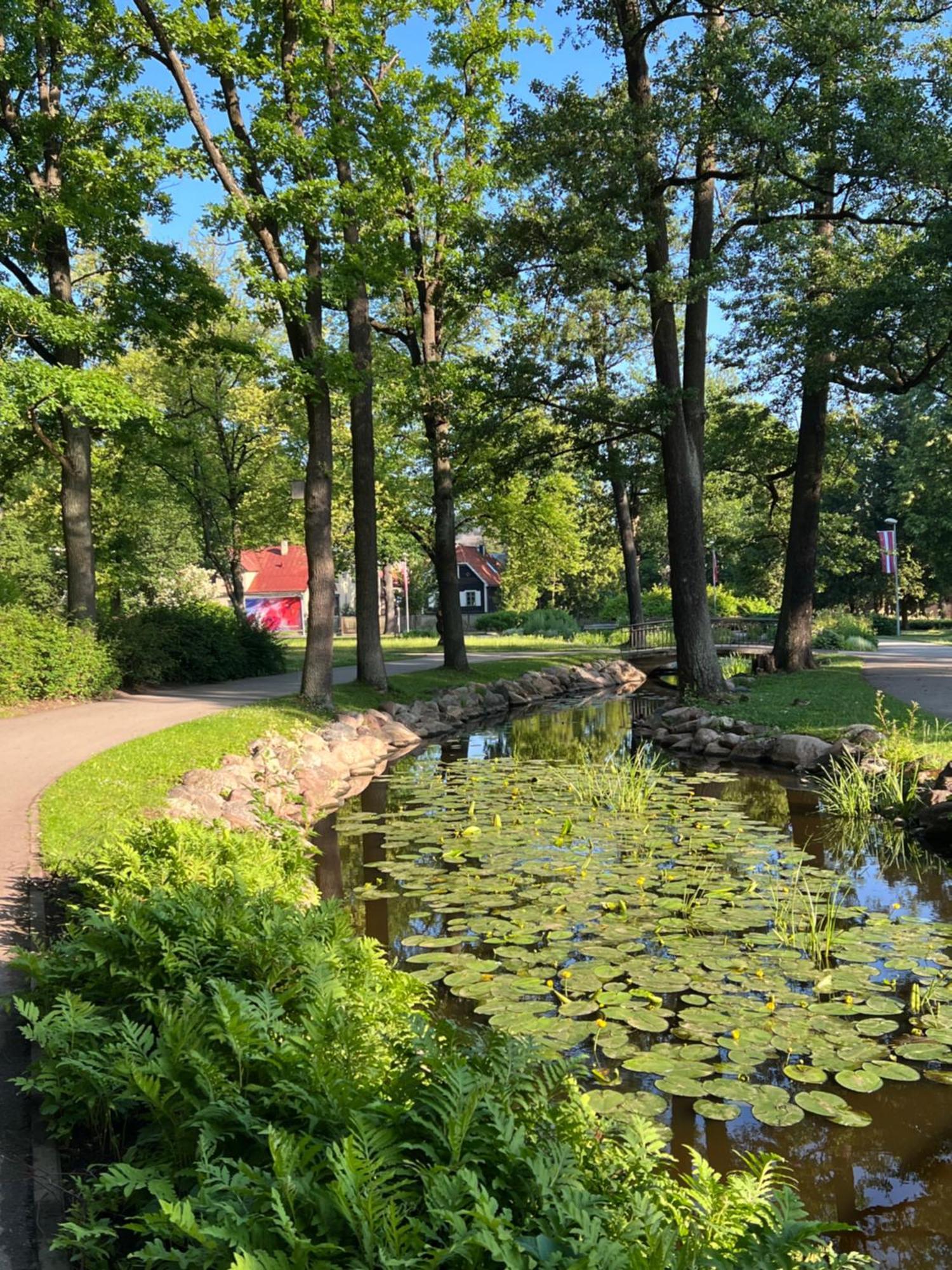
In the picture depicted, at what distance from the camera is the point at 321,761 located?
39.1 feet

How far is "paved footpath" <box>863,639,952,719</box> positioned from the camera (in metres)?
15.0

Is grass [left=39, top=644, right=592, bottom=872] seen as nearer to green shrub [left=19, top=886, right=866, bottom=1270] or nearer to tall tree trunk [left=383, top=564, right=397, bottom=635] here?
green shrub [left=19, top=886, right=866, bottom=1270]

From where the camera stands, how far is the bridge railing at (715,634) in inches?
1256

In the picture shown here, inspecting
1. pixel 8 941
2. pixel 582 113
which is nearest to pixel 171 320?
pixel 582 113

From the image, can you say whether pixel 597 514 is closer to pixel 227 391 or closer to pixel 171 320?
pixel 227 391

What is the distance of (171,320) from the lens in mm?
17375

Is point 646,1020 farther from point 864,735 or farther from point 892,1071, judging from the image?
point 864,735

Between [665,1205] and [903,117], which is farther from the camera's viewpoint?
[903,117]

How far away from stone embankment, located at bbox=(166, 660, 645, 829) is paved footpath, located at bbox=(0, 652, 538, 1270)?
4.99 feet

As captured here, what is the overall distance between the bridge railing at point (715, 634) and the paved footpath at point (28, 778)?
425 inches

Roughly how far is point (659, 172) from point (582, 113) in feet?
5.18

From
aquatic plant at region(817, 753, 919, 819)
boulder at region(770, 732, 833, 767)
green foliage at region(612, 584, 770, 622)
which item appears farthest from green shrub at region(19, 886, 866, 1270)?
green foliage at region(612, 584, 770, 622)

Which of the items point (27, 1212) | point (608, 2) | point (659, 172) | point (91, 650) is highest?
point (608, 2)

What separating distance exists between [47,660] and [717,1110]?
14193 millimetres
